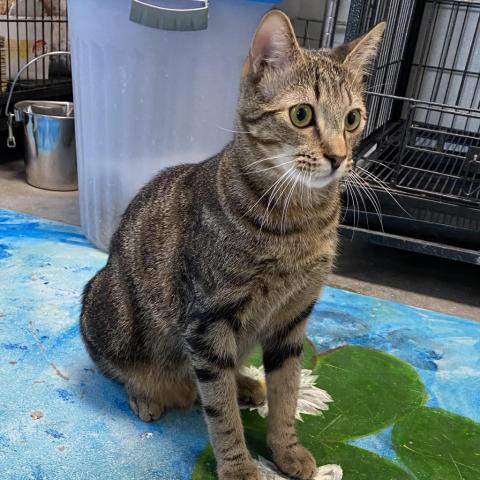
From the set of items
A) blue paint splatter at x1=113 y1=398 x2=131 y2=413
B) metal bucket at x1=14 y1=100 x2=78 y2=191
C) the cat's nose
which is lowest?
blue paint splatter at x1=113 y1=398 x2=131 y2=413

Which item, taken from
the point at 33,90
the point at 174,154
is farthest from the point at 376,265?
the point at 33,90

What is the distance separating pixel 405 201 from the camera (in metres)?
1.77

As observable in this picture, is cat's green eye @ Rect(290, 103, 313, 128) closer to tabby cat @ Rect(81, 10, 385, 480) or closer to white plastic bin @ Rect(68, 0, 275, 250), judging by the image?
tabby cat @ Rect(81, 10, 385, 480)

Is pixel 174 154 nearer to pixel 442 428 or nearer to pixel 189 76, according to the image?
pixel 189 76

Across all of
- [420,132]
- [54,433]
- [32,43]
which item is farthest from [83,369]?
[32,43]

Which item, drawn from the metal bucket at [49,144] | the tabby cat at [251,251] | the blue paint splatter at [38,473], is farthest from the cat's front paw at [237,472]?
the metal bucket at [49,144]

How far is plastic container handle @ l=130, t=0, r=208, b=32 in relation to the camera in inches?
46.6

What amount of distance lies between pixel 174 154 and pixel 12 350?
28.1 inches

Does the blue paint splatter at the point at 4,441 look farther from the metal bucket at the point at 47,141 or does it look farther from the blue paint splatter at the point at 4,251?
the metal bucket at the point at 47,141

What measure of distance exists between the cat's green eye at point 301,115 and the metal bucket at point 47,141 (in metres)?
1.48

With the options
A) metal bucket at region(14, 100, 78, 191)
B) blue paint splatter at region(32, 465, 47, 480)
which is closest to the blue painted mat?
blue paint splatter at region(32, 465, 47, 480)

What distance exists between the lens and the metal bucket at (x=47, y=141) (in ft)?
6.85

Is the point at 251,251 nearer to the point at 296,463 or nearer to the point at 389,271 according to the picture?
the point at 296,463

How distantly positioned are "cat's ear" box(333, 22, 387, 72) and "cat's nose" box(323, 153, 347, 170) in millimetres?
204
